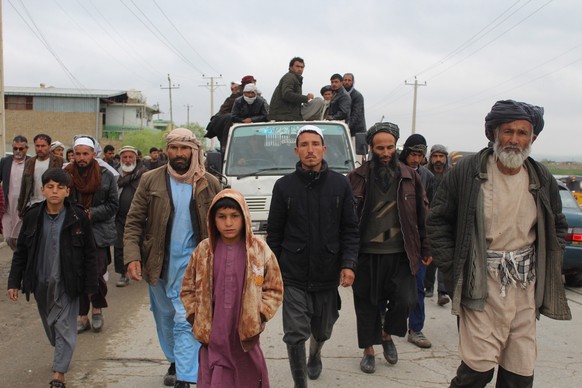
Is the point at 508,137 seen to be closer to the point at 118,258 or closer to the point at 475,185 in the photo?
the point at 475,185

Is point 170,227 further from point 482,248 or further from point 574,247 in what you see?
point 574,247

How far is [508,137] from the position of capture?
11.4 feet

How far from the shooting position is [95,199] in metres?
5.65

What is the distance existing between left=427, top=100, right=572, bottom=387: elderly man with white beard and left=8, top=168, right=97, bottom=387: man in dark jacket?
277 cm

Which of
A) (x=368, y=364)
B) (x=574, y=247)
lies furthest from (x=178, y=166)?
(x=574, y=247)

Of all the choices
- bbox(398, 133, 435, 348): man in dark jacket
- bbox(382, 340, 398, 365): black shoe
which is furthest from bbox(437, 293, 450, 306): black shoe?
bbox(382, 340, 398, 365): black shoe

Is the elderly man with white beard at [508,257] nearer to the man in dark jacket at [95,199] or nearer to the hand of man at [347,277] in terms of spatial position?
the hand of man at [347,277]

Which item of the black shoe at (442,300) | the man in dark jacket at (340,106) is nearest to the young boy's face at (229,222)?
the black shoe at (442,300)

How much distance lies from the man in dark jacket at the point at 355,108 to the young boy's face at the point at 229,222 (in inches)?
254

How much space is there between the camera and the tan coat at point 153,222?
4.26 metres

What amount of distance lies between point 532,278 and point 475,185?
2.17 ft

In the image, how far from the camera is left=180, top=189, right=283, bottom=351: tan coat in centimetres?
328

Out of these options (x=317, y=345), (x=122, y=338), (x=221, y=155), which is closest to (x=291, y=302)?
(x=317, y=345)

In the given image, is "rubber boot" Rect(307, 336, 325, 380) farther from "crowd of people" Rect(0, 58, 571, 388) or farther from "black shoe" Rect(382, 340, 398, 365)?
"black shoe" Rect(382, 340, 398, 365)
